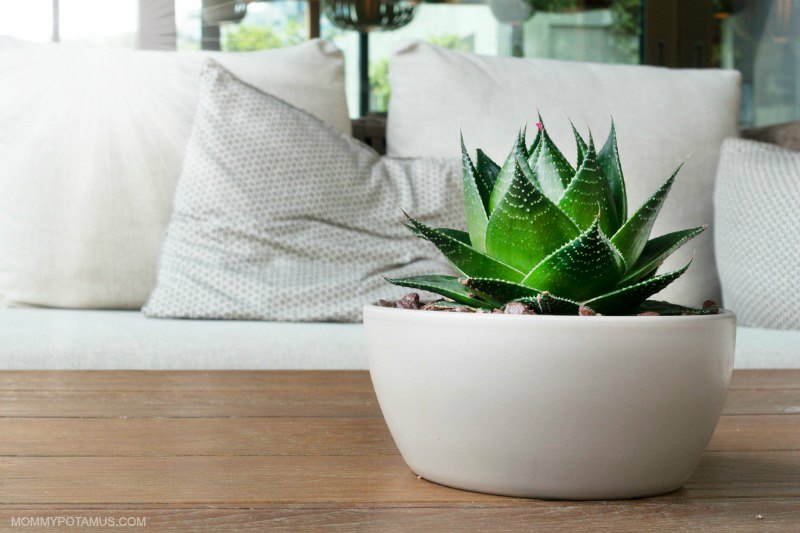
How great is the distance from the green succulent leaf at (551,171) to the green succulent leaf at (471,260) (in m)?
0.04

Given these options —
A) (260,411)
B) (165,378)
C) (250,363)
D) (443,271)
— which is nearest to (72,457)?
(260,411)

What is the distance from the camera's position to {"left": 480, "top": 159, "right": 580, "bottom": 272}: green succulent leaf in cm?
39

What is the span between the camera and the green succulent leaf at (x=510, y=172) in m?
0.40

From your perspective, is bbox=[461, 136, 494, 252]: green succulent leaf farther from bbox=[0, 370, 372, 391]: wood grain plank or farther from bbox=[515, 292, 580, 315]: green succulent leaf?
bbox=[0, 370, 372, 391]: wood grain plank

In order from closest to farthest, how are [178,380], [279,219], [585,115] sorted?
[178,380]
[279,219]
[585,115]

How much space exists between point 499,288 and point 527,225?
3 cm

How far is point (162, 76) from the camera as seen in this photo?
179 cm

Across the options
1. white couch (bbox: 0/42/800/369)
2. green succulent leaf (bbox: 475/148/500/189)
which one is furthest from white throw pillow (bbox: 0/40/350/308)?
green succulent leaf (bbox: 475/148/500/189)

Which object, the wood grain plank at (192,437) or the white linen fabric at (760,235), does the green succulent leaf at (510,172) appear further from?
the white linen fabric at (760,235)

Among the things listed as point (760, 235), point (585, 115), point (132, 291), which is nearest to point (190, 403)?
point (132, 291)

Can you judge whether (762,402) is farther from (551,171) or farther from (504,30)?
(504,30)

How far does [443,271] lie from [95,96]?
776 mm

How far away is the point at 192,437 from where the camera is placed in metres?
0.56

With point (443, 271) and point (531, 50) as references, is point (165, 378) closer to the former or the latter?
point (443, 271)
